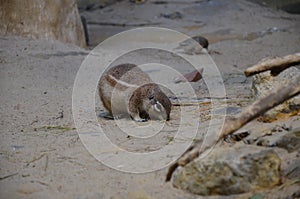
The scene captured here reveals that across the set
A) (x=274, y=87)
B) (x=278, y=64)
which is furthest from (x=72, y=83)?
(x=278, y=64)

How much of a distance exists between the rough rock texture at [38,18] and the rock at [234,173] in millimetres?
4146

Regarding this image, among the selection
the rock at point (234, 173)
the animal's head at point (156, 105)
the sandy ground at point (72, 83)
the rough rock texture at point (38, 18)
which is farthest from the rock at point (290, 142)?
Result: the rough rock texture at point (38, 18)

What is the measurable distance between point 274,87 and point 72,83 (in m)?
2.37

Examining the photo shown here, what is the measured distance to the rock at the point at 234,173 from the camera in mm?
2674

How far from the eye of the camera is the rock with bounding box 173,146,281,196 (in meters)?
2.67

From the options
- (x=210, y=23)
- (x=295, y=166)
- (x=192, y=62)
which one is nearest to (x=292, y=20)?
(x=210, y=23)

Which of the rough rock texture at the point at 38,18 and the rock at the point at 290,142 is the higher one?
the rock at the point at 290,142

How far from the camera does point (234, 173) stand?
267 cm

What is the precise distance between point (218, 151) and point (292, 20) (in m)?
6.61

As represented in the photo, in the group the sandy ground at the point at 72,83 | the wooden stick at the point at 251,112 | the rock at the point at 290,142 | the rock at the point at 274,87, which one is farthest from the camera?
the rock at the point at 274,87

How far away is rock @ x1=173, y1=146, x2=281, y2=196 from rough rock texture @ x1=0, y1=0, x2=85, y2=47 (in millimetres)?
4146

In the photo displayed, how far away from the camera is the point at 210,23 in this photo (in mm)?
9094

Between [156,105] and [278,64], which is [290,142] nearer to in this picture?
[278,64]

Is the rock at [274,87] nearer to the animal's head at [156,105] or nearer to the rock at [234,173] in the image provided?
the animal's head at [156,105]
